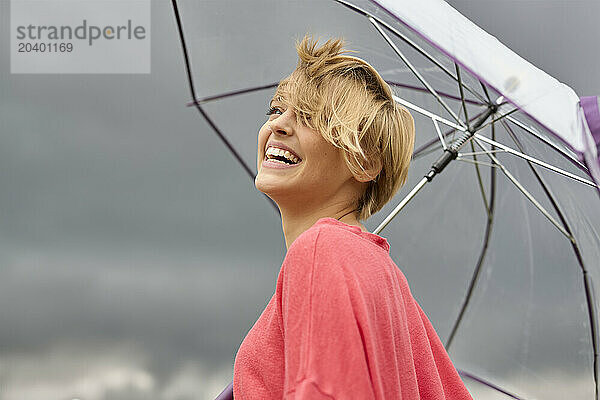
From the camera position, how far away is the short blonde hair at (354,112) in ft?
4.26

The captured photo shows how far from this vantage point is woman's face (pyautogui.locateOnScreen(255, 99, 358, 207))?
1317mm

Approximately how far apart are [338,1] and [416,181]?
3.76 ft

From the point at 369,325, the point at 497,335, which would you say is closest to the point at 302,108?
the point at 369,325

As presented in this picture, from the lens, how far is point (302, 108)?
52.7 inches

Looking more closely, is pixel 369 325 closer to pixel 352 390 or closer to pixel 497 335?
pixel 352 390

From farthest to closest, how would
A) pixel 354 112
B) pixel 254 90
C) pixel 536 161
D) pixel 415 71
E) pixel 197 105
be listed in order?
1. pixel 197 105
2. pixel 254 90
3. pixel 415 71
4. pixel 536 161
5. pixel 354 112

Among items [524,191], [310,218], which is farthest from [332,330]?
[524,191]

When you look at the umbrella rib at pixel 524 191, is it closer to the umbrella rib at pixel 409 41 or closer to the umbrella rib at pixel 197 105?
the umbrella rib at pixel 409 41

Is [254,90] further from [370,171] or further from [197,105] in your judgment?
[370,171]

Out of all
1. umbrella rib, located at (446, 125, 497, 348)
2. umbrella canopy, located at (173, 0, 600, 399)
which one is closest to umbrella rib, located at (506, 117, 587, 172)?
umbrella canopy, located at (173, 0, 600, 399)

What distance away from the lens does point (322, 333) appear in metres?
0.99

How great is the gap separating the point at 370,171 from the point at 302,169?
0.47 feet

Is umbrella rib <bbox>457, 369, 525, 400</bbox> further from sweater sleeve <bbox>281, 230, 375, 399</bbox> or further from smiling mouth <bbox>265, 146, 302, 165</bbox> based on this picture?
sweater sleeve <bbox>281, 230, 375, 399</bbox>

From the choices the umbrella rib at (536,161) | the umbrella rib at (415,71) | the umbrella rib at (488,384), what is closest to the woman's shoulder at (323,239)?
the umbrella rib at (536,161)
